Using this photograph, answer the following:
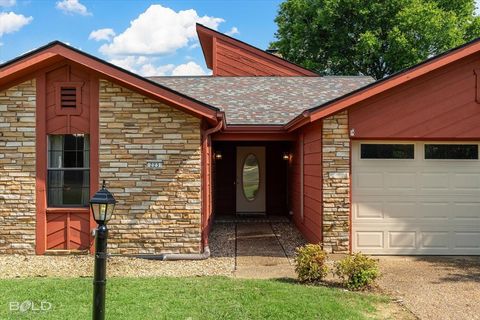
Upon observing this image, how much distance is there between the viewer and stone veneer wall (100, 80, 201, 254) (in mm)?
8211

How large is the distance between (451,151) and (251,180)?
6736 millimetres

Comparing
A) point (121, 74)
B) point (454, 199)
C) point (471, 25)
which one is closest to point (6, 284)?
point (121, 74)

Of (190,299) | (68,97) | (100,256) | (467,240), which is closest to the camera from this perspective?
(100,256)

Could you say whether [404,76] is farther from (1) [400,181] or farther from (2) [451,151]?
(1) [400,181]

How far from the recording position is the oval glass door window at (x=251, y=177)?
13.9m

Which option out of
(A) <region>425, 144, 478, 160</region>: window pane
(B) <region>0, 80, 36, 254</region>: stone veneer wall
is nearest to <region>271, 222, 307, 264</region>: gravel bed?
(A) <region>425, 144, 478, 160</region>: window pane

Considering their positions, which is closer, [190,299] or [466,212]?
[190,299]

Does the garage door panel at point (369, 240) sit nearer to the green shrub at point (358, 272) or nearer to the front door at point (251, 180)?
the green shrub at point (358, 272)

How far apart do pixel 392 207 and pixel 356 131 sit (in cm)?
168

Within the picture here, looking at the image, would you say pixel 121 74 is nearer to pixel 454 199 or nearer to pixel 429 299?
pixel 429 299

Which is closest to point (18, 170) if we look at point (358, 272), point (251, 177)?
point (358, 272)

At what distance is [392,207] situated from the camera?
841 cm

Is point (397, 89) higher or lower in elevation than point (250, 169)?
higher

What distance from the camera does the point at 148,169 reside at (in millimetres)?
8234
